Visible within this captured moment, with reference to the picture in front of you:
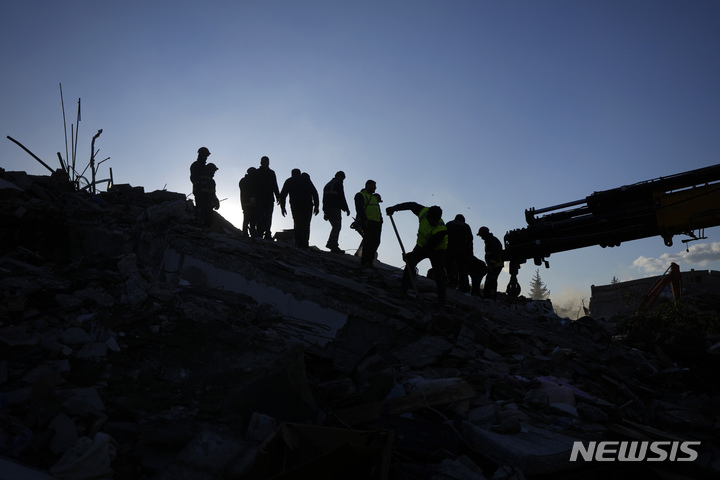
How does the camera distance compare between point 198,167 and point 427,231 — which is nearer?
point 427,231

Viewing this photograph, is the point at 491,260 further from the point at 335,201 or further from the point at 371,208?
the point at 335,201

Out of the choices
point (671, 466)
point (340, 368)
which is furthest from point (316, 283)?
point (671, 466)

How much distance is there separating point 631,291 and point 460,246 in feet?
43.3

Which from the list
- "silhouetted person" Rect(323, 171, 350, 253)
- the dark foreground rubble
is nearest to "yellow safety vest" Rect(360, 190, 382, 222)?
"silhouetted person" Rect(323, 171, 350, 253)

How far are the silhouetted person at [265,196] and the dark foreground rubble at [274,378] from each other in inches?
102

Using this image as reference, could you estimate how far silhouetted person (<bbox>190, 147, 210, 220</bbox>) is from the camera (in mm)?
10008

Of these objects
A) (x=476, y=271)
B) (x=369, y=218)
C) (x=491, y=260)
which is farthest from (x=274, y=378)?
(x=476, y=271)

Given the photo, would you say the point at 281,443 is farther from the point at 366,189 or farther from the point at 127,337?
the point at 366,189

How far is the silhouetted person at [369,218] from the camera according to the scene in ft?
29.7

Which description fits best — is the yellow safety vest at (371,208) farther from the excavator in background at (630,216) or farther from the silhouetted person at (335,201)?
the excavator in background at (630,216)

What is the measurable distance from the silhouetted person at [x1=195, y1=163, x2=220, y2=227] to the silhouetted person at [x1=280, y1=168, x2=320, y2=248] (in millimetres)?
1496

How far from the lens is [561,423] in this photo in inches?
167

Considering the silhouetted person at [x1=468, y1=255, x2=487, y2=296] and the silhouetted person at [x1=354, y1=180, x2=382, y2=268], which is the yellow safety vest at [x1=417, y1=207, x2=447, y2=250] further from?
the silhouetted person at [x1=468, y1=255, x2=487, y2=296]

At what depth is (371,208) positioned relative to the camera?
9.06 m
